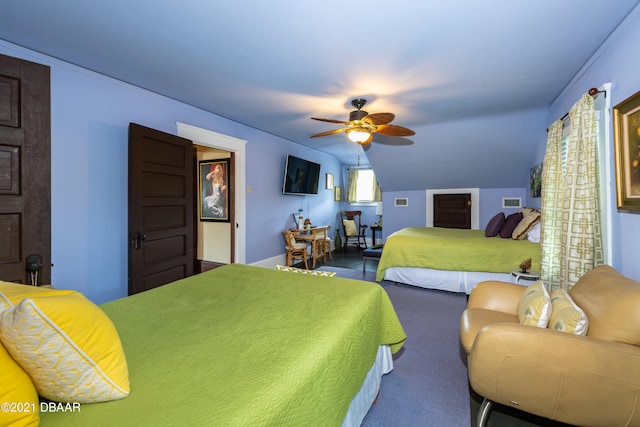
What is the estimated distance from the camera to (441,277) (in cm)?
395

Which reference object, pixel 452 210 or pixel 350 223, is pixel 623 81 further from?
pixel 350 223

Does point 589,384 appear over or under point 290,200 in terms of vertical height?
under

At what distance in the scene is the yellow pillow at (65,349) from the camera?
27.5 inches

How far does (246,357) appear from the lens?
41.2 inches

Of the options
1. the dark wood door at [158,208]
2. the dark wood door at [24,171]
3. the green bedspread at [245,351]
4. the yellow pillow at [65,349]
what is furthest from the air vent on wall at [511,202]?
the dark wood door at [24,171]

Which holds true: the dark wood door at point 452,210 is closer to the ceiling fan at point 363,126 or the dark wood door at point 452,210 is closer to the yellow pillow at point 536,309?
the ceiling fan at point 363,126

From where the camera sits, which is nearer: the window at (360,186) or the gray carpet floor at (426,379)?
the gray carpet floor at (426,379)

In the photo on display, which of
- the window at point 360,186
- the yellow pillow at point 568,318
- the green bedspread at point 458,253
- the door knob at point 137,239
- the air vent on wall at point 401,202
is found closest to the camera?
the yellow pillow at point 568,318

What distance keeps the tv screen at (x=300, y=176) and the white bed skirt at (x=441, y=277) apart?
2.44 m

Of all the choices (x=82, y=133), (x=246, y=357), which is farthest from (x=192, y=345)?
(x=82, y=133)

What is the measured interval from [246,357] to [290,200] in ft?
15.4

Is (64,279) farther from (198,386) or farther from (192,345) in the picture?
(198,386)

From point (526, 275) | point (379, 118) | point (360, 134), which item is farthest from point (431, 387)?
point (360, 134)

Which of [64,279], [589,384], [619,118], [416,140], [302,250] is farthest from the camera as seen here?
[302,250]
